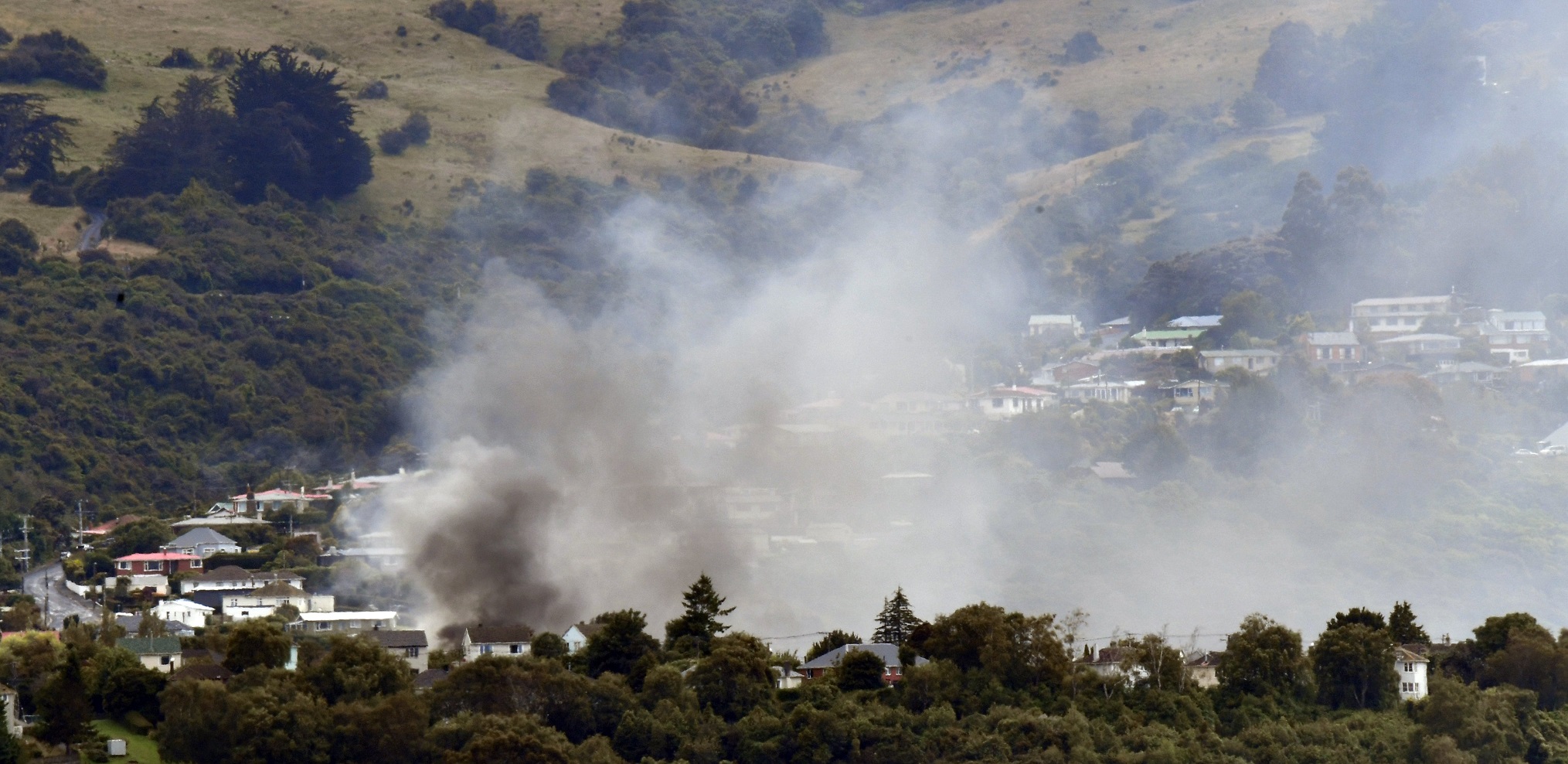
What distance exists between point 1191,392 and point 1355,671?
164 ft

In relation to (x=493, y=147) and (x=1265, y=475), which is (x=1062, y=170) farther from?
(x=1265, y=475)

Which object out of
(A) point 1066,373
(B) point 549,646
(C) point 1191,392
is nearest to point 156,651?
(B) point 549,646

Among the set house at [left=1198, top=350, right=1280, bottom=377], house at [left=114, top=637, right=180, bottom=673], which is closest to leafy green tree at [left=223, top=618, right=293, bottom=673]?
house at [left=114, top=637, right=180, bottom=673]

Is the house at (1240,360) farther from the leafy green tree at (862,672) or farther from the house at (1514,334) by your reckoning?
the leafy green tree at (862,672)

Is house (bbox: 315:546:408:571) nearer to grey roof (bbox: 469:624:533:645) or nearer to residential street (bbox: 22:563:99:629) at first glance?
residential street (bbox: 22:563:99:629)

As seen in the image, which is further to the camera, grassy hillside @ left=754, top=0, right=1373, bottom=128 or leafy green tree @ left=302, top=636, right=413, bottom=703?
grassy hillside @ left=754, top=0, right=1373, bottom=128

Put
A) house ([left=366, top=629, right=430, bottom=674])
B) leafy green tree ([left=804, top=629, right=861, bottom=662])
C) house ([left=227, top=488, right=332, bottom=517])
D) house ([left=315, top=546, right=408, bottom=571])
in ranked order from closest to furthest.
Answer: leafy green tree ([left=804, top=629, right=861, bottom=662]), house ([left=366, top=629, right=430, bottom=674]), house ([left=315, top=546, right=408, bottom=571]), house ([left=227, top=488, right=332, bottom=517])

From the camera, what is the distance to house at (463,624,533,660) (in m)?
57.1

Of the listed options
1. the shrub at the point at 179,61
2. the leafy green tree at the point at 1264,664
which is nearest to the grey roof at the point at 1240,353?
the shrub at the point at 179,61

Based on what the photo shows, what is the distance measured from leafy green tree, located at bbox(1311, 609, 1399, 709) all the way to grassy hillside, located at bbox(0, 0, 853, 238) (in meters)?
69.6

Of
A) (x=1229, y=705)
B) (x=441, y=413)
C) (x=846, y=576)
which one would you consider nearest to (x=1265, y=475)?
(x=846, y=576)

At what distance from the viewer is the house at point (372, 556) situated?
2613 inches

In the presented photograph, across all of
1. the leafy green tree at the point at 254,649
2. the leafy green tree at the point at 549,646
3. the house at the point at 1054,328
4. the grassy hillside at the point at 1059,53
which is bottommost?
the leafy green tree at the point at 254,649

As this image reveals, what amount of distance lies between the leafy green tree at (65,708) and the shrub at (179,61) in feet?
273
